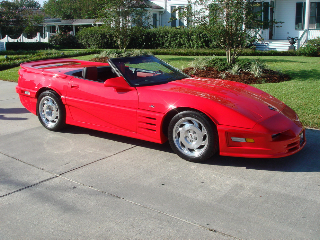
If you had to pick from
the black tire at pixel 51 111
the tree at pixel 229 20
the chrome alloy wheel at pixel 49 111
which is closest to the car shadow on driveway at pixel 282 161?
the black tire at pixel 51 111

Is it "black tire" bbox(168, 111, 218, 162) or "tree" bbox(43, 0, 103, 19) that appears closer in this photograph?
"black tire" bbox(168, 111, 218, 162)

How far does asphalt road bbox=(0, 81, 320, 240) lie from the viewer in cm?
306

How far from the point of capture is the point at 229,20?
10.5 metres

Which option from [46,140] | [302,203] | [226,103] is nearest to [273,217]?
[302,203]

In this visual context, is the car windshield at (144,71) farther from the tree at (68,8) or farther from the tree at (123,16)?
the tree at (68,8)

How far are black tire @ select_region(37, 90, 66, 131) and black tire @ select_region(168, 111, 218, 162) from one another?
6.72 ft

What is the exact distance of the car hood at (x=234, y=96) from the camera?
14.5 ft

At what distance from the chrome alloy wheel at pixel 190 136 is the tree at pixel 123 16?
42.2 ft

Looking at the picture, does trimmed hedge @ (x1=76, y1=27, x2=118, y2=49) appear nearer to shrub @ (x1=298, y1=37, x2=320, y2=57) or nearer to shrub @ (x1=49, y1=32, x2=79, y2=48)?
shrub @ (x1=49, y1=32, x2=79, y2=48)

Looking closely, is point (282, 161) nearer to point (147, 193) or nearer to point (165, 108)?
point (165, 108)

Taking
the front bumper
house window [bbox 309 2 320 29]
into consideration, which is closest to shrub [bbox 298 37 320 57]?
house window [bbox 309 2 320 29]

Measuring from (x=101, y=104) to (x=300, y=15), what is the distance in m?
22.1

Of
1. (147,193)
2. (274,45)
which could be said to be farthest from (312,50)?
(147,193)

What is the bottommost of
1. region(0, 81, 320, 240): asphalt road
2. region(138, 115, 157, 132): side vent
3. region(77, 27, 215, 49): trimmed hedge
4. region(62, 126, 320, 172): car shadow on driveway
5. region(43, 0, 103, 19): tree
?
region(0, 81, 320, 240): asphalt road
